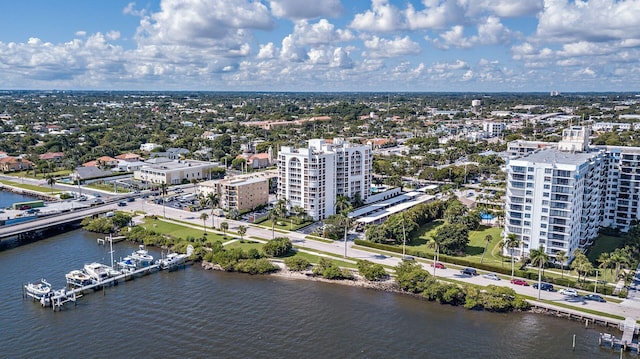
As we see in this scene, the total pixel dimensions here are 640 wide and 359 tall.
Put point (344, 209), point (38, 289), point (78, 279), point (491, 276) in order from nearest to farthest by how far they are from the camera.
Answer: point (38, 289)
point (78, 279)
point (491, 276)
point (344, 209)

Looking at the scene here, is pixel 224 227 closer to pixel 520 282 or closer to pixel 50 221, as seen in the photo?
pixel 50 221

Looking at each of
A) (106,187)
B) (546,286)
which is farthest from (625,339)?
(106,187)

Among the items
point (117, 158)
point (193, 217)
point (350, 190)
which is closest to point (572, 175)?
point (350, 190)

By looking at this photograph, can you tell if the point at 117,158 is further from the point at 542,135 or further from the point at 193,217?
the point at 542,135

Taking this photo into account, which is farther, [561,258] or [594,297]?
[561,258]

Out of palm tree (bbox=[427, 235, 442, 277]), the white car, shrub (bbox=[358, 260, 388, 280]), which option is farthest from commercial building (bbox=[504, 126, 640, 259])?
Result: shrub (bbox=[358, 260, 388, 280])

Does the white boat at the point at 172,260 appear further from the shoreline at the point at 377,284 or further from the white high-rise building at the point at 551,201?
the white high-rise building at the point at 551,201
